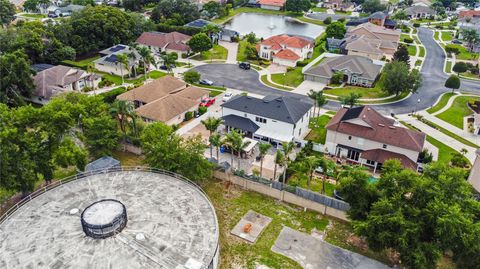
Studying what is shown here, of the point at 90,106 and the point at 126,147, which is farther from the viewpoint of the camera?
the point at 126,147

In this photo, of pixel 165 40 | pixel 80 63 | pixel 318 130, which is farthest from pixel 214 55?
pixel 318 130

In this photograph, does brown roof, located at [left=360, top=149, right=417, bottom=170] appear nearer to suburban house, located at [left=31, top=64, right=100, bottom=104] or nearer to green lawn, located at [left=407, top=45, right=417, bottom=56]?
suburban house, located at [left=31, top=64, right=100, bottom=104]

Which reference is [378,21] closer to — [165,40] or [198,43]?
[198,43]

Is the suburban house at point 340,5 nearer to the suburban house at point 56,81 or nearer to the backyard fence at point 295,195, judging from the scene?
the suburban house at point 56,81

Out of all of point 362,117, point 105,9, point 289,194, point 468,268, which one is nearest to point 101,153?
point 289,194

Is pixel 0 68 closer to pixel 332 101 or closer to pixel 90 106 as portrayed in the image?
pixel 90 106

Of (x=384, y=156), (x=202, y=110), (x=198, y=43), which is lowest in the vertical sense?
(x=202, y=110)
